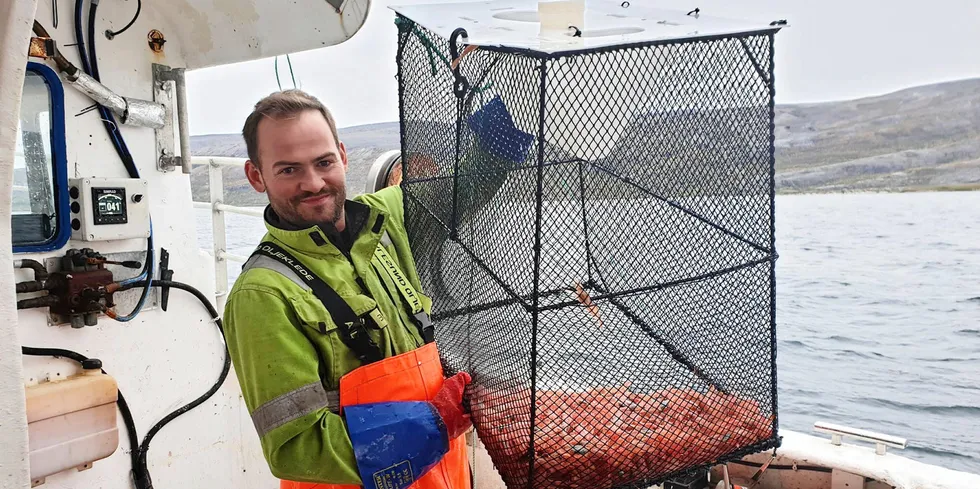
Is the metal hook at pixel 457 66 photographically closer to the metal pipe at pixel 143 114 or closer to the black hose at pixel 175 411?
the black hose at pixel 175 411

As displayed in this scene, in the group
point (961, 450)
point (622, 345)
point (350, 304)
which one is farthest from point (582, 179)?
point (961, 450)

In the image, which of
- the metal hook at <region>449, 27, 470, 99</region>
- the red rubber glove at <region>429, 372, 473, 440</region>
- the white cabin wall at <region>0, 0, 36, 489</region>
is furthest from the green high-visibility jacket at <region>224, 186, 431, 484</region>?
the white cabin wall at <region>0, 0, 36, 489</region>

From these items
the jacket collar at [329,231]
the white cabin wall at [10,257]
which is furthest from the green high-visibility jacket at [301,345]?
the white cabin wall at [10,257]

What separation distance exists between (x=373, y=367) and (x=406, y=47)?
80 cm

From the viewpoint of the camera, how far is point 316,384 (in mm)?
1248

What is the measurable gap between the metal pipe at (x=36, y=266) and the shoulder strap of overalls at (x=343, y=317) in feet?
4.39

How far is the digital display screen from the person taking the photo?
7.54 feet

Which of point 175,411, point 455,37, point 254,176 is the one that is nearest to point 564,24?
point 455,37

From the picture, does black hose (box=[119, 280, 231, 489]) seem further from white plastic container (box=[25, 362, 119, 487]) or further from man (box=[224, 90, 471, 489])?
man (box=[224, 90, 471, 489])

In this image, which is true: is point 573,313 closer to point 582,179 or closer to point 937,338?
point 582,179

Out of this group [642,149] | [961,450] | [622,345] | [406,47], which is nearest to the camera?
[642,149]

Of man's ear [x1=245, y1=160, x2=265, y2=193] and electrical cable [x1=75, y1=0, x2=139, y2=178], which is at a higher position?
electrical cable [x1=75, y1=0, x2=139, y2=178]

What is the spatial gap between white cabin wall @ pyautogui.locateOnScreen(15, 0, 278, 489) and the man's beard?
4.36 ft

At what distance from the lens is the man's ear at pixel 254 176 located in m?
1.50
